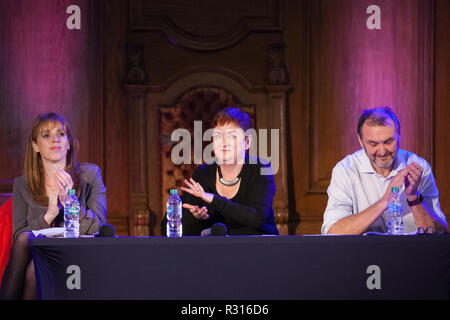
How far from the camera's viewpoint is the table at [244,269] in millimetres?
1881

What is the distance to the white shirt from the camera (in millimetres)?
2492

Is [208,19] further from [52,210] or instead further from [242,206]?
[52,210]

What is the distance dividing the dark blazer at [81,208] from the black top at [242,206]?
0.99ft

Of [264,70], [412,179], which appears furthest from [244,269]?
[264,70]

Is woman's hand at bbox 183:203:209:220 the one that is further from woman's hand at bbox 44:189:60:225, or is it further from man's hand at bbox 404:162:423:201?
man's hand at bbox 404:162:423:201

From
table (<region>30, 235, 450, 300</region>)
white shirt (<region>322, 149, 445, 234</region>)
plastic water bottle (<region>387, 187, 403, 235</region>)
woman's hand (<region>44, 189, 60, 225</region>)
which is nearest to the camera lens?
table (<region>30, 235, 450, 300</region>)

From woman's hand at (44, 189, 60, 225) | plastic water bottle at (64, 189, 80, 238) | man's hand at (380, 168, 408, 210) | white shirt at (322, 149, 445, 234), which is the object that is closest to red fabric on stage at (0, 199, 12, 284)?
woman's hand at (44, 189, 60, 225)

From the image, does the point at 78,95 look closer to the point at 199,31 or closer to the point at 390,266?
the point at 199,31

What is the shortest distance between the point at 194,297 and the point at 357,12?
2861 millimetres

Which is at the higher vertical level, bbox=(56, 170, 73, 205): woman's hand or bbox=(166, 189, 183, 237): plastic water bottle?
bbox=(56, 170, 73, 205): woman's hand

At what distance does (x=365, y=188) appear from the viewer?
258 cm

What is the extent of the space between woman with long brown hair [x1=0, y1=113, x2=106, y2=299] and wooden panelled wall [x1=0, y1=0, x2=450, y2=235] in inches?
57.1

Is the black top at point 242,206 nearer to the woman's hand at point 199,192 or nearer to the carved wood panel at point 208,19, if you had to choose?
the woman's hand at point 199,192

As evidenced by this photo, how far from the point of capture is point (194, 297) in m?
1.88
